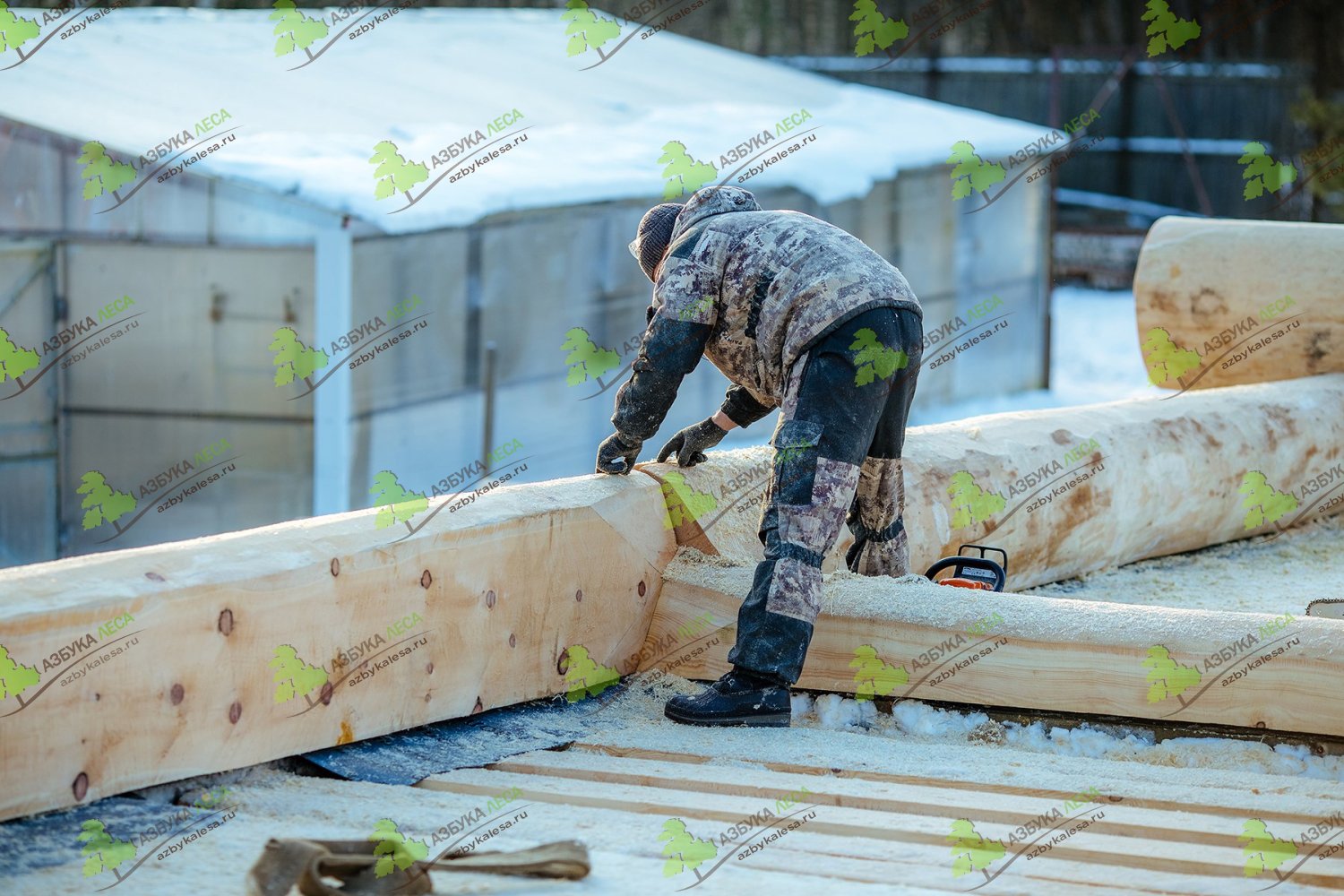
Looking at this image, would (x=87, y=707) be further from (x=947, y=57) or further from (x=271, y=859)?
(x=947, y=57)

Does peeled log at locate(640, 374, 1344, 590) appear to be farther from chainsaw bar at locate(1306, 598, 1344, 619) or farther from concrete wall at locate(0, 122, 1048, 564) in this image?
concrete wall at locate(0, 122, 1048, 564)

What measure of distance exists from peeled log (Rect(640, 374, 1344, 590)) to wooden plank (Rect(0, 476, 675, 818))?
48 cm

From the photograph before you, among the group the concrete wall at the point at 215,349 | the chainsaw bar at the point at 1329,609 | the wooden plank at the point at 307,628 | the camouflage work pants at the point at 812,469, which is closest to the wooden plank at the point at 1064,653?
the camouflage work pants at the point at 812,469

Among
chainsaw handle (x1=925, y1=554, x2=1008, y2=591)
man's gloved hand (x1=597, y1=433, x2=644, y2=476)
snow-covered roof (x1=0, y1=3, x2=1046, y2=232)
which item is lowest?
chainsaw handle (x1=925, y1=554, x2=1008, y2=591)

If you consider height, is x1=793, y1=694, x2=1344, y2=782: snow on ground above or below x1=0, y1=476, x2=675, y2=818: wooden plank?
below

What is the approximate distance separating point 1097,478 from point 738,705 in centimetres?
260

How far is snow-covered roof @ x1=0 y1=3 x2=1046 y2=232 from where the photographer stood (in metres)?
9.11

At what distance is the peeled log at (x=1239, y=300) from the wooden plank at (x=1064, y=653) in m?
3.73

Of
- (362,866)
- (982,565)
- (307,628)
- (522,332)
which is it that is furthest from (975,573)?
(522,332)

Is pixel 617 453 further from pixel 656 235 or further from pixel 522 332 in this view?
pixel 522 332

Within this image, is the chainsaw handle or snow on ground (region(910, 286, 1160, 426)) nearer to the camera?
the chainsaw handle

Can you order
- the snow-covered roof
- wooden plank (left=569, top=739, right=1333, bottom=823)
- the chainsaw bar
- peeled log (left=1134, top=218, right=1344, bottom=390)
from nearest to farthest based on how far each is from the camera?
wooden plank (left=569, top=739, right=1333, bottom=823) → the chainsaw bar → peeled log (left=1134, top=218, right=1344, bottom=390) → the snow-covered roof

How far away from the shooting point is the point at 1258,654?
3793 millimetres

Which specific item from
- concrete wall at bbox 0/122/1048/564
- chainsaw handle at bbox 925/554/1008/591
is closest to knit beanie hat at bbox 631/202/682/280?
chainsaw handle at bbox 925/554/1008/591
